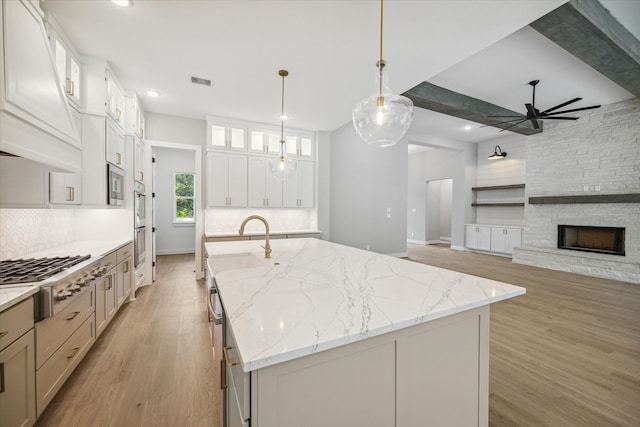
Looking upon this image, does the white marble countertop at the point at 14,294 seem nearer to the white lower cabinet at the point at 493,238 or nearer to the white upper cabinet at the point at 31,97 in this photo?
the white upper cabinet at the point at 31,97

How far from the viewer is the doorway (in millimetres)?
9773

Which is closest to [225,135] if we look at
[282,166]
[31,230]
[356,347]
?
[282,166]

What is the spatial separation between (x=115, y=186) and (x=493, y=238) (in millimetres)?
8449

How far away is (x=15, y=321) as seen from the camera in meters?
1.31

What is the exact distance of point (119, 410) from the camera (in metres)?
1.71

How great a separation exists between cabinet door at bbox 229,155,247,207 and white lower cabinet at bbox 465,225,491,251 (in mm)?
6681

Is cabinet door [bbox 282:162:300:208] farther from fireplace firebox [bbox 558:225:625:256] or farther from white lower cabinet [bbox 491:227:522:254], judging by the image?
fireplace firebox [bbox 558:225:625:256]

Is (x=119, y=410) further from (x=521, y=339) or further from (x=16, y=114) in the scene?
(x=521, y=339)

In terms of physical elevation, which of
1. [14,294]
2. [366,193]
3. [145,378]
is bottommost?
[145,378]

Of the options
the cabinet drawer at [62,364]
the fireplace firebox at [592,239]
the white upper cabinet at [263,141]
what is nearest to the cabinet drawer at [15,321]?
the cabinet drawer at [62,364]

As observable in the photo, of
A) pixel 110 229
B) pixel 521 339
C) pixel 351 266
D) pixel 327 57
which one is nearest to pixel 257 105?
pixel 327 57

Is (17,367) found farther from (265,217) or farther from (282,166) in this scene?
(265,217)

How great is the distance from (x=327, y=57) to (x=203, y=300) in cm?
357

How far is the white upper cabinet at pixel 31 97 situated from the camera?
4.45 ft
